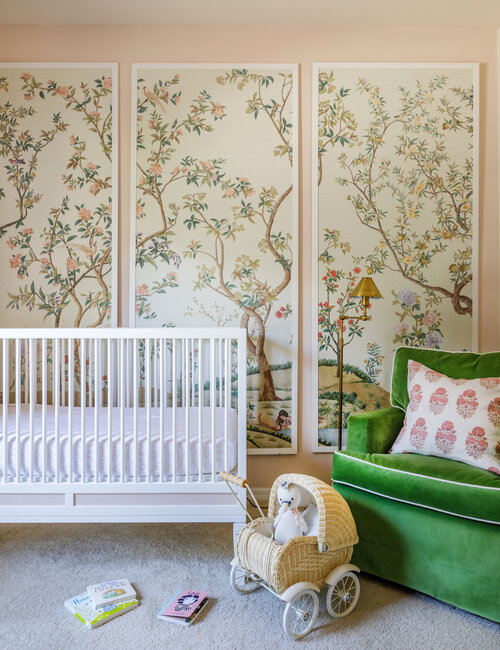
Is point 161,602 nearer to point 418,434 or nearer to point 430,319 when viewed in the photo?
point 418,434

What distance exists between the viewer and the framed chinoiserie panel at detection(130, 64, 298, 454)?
8.79 feet

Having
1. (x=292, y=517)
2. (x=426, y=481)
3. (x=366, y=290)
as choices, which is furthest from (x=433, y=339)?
(x=292, y=517)

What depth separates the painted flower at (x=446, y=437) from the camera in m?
1.95

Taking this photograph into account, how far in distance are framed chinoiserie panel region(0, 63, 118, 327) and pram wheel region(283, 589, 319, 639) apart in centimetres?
163

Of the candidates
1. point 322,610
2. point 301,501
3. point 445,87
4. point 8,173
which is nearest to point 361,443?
point 301,501

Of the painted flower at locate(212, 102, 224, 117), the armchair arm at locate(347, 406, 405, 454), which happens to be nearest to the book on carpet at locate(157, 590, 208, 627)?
the armchair arm at locate(347, 406, 405, 454)

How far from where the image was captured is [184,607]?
170cm

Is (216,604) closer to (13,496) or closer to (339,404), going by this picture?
(13,496)

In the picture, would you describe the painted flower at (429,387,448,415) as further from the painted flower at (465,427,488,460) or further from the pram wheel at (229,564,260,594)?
the pram wheel at (229,564,260,594)

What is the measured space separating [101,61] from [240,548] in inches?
97.5

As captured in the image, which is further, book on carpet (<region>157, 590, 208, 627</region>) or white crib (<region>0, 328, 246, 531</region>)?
white crib (<region>0, 328, 246, 531</region>)

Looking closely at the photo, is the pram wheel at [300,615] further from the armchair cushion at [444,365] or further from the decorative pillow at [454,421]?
the armchair cushion at [444,365]

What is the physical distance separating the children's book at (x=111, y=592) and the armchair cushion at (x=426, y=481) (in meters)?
0.88

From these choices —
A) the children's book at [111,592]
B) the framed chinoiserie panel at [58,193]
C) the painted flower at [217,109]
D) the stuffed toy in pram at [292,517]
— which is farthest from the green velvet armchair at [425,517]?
the painted flower at [217,109]
